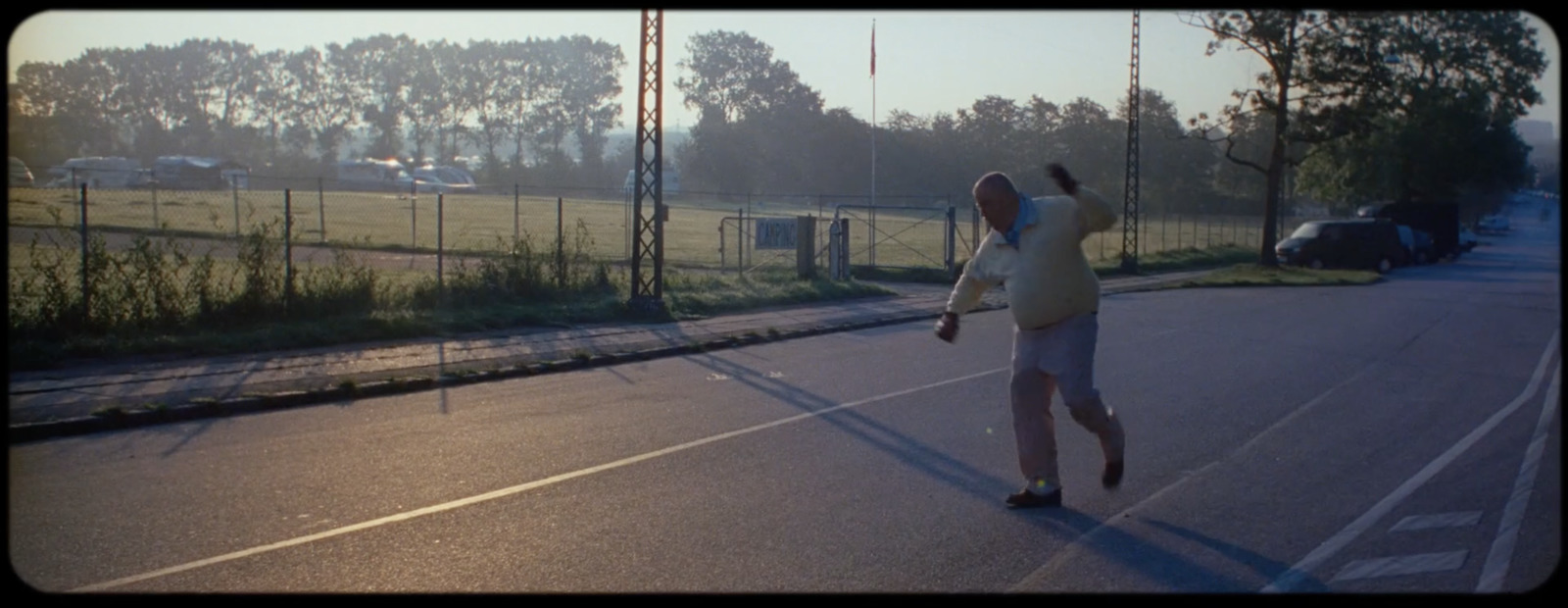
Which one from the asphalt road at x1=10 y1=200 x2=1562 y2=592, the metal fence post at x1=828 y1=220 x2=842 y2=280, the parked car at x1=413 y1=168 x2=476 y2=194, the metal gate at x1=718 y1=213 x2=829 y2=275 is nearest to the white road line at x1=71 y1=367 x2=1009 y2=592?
the asphalt road at x1=10 y1=200 x2=1562 y2=592

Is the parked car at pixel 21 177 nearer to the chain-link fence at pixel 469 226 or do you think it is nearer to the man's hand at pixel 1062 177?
the chain-link fence at pixel 469 226

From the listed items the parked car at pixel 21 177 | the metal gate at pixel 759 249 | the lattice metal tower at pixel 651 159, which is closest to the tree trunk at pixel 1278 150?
the metal gate at pixel 759 249

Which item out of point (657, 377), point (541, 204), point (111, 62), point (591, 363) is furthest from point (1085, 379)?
point (111, 62)

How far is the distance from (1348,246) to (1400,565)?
39940 millimetres

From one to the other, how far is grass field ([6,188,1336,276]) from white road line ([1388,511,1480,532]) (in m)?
15.1

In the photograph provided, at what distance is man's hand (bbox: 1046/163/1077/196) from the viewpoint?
6746 mm

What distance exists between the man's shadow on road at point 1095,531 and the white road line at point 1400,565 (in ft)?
0.85

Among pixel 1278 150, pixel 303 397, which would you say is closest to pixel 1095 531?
pixel 303 397

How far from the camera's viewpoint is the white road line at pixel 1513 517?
6125mm

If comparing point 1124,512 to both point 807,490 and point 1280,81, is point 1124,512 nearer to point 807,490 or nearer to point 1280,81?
point 807,490

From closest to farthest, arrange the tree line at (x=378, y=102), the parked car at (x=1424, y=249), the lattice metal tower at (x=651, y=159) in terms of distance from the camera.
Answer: the lattice metal tower at (x=651, y=159) < the parked car at (x=1424, y=249) < the tree line at (x=378, y=102)

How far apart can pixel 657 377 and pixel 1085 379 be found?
23.8 ft

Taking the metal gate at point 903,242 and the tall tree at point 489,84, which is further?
the tall tree at point 489,84

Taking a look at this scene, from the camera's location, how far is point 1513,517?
7.46 m
